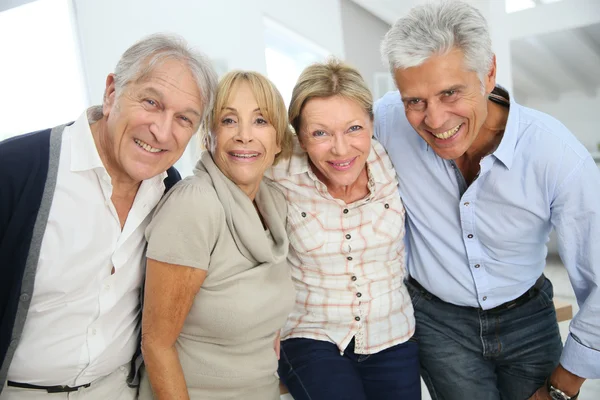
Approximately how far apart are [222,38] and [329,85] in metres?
3.15

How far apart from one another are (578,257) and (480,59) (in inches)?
26.5

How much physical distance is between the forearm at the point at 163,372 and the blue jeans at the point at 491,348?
89cm

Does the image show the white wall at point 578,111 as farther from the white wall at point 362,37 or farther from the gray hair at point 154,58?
the gray hair at point 154,58

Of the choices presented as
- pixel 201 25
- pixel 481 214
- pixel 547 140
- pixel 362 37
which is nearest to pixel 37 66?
pixel 201 25

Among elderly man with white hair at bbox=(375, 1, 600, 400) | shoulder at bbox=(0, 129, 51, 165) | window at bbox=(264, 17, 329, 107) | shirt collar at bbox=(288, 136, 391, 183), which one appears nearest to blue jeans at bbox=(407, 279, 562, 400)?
elderly man with white hair at bbox=(375, 1, 600, 400)

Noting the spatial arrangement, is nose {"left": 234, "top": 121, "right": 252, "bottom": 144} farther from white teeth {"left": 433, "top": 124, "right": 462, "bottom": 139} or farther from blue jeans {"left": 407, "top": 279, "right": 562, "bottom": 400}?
blue jeans {"left": 407, "top": 279, "right": 562, "bottom": 400}

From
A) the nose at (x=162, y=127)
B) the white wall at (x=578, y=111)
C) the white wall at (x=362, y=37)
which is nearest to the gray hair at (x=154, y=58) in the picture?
the nose at (x=162, y=127)

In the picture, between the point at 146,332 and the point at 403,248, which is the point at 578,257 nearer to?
the point at 403,248

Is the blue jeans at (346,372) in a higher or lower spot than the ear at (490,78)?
lower

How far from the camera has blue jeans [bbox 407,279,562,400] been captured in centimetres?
175

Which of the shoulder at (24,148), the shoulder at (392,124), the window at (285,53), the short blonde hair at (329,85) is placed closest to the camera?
the shoulder at (24,148)

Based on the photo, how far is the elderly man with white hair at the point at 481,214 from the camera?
1.49 meters

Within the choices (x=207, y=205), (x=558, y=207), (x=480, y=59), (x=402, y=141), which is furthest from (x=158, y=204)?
(x=558, y=207)

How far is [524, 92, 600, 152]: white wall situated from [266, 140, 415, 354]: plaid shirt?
33.4ft
